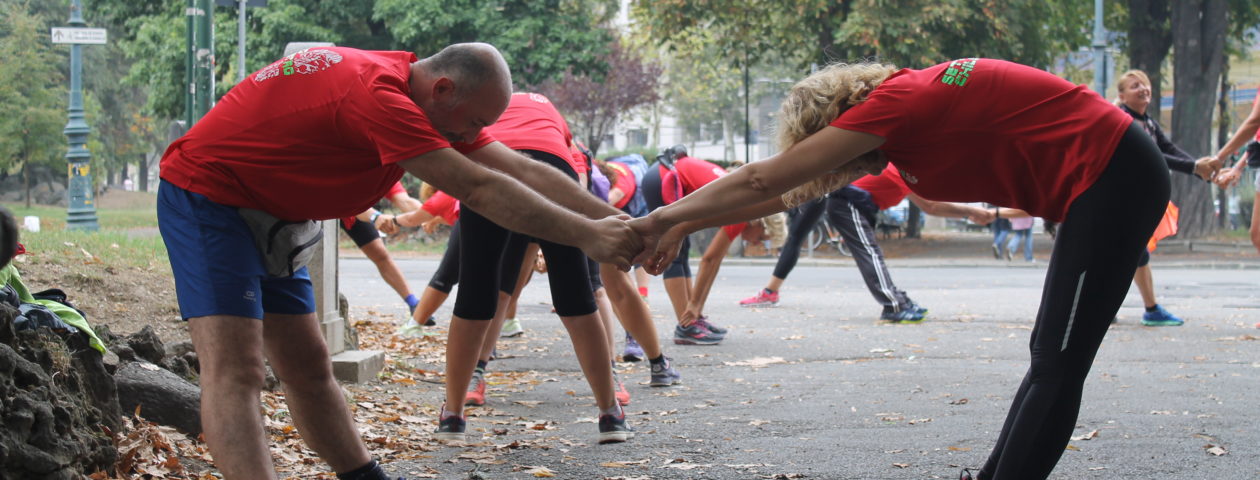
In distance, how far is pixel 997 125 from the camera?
3549 millimetres

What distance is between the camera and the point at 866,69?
3760mm

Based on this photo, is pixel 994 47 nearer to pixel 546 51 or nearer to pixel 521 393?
pixel 546 51

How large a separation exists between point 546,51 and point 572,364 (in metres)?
22.3

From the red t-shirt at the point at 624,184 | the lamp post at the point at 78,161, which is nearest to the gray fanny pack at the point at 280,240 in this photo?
the red t-shirt at the point at 624,184

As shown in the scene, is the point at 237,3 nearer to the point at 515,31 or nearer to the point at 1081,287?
the point at 1081,287

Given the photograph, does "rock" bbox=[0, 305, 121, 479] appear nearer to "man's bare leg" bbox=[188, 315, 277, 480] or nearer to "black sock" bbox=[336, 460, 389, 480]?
"man's bare leg" bbox=[188, 315, 277, 480]

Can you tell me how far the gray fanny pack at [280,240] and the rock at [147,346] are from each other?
5.07 ft

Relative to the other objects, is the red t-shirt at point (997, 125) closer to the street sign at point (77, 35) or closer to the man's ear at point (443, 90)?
the man's ear at point (443, 90)

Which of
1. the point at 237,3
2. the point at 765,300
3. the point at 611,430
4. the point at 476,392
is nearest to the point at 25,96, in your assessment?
the point at 237,3

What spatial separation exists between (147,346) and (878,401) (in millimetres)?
3456

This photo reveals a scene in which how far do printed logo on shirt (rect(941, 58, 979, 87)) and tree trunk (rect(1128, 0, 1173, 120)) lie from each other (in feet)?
85.8

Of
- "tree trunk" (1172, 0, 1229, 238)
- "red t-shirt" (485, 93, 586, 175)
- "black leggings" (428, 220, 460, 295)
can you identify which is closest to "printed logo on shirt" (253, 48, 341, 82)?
"red t-shirt" (485, 93, 586, 175)

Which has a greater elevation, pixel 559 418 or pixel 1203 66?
pixel 1203 66

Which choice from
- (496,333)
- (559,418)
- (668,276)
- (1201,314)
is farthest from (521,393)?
(1201,314)
